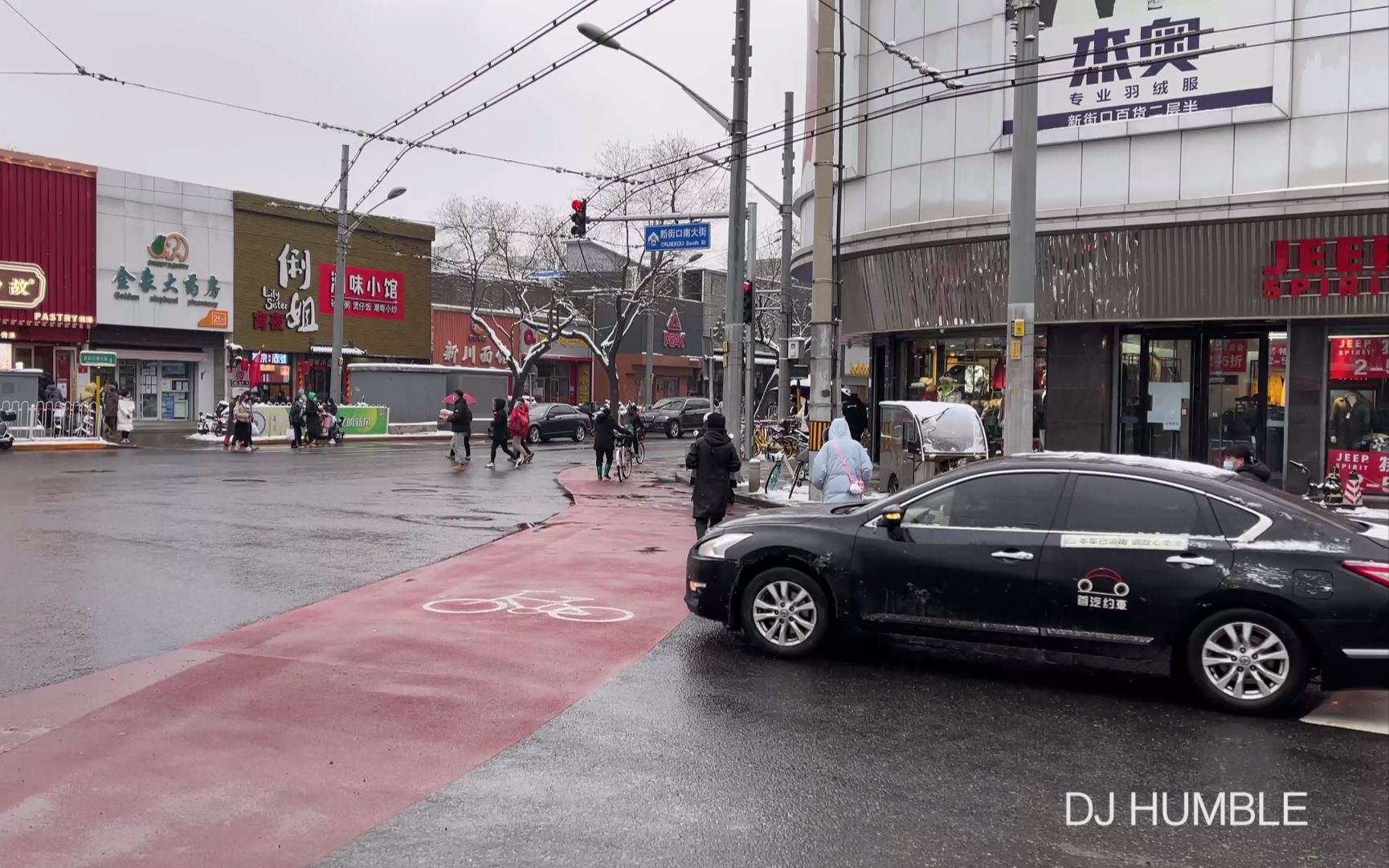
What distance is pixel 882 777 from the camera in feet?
18.1

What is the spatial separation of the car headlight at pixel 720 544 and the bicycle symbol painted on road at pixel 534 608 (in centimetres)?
128

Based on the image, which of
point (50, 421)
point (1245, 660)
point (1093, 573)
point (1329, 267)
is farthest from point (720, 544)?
point (50, 421)

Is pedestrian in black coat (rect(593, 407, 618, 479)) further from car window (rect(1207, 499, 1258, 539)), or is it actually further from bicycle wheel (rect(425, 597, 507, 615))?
car window (rect(1207, 499, 1258, 539))

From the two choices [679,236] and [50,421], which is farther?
[50,421]

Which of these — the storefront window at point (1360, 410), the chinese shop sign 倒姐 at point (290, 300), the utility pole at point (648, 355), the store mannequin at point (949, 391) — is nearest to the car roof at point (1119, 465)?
the storefront window at point (1360, 410)

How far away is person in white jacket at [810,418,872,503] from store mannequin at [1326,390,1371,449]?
9578 mm

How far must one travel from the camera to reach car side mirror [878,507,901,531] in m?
7.53

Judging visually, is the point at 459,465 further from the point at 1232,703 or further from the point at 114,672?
the point at 1232,703

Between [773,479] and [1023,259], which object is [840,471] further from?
[773,479]

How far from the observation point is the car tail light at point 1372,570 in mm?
6352

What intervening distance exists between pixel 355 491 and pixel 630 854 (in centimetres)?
1608

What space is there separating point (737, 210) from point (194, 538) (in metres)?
10.7

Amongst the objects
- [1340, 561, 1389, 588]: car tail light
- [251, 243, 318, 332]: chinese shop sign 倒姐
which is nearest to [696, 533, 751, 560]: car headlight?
[1340, 561, 1389, 588]: car tail light

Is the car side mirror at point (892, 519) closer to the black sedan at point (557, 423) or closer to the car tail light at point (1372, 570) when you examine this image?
the car tail light at point (1372, 570)
